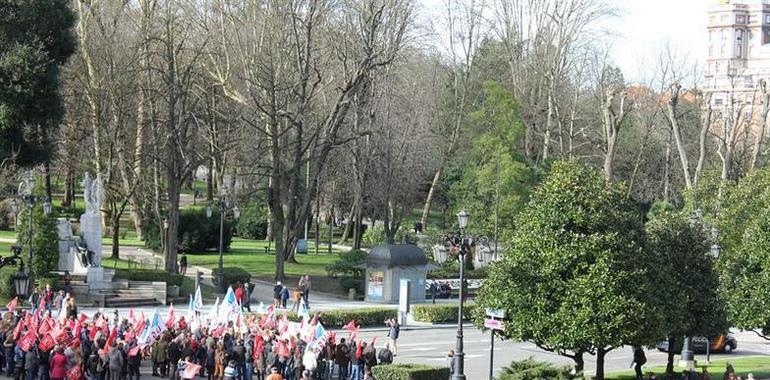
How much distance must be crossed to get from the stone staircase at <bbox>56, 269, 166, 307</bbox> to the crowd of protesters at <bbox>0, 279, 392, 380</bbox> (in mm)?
12073

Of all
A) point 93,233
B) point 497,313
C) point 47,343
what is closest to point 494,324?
point 497,313

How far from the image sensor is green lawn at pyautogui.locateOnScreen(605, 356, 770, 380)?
1476 inches

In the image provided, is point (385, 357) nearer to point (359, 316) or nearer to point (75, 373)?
point (75, 373)

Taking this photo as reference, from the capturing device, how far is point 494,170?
6894 centimetres

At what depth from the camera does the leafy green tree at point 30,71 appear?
34.5 meters

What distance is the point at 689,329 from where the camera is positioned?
1457 inches

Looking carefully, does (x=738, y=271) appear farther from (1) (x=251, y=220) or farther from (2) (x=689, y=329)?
(1) (x=251, y=220)

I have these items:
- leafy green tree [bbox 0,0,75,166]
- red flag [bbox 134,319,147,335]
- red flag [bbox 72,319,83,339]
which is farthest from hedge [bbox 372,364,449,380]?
leafy green tree [bbox 0,0,75,166]

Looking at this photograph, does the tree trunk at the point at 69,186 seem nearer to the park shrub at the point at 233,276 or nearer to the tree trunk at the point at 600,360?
the park shrub at the point at 233,276

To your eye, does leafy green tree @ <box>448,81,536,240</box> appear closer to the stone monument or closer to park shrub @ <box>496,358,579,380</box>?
the stone monument

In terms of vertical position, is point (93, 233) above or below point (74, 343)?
above

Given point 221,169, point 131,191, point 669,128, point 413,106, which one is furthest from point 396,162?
point 669,128

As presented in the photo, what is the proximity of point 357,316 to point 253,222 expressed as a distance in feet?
123

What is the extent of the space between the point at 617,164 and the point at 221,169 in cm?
3595
